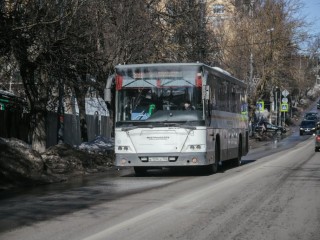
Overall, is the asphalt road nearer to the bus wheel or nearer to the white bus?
the white bus

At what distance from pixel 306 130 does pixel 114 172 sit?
48989mm

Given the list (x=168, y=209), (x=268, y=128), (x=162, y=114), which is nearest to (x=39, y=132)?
(x=162, y=114)

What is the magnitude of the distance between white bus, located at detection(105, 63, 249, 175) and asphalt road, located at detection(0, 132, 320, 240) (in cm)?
77

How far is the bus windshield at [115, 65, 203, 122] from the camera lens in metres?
17.4

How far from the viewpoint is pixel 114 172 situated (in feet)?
68.7

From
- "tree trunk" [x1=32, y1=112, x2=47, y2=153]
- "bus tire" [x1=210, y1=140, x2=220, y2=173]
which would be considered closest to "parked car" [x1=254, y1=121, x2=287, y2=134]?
"tree trunk" [x1=32, y1=112, x2=47, y2=153]

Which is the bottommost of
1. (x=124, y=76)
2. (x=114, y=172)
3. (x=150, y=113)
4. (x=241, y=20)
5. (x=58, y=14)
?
(x=114, y=172)

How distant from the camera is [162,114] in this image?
57.4 feet

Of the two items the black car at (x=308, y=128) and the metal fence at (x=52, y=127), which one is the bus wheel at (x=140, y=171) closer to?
the metal fence at (x=52, y=127)

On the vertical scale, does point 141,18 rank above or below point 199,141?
above

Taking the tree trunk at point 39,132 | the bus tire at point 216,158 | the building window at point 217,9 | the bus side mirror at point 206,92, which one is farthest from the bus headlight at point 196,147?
the building window at point 217,9

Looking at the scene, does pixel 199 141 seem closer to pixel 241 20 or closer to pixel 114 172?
pixel 114 172

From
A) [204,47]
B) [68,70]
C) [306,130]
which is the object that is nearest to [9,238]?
[68,70]

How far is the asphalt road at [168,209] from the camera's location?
870 cm
